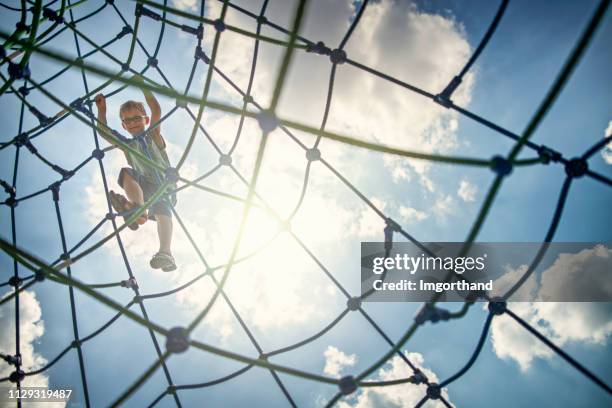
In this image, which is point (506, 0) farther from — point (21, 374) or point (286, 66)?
point (21, 374)

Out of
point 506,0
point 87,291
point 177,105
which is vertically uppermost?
point 177,105

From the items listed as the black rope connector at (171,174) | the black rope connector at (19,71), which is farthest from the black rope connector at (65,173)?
the black rope connector at (19,71)

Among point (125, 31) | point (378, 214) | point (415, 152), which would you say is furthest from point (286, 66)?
point (125, 31)

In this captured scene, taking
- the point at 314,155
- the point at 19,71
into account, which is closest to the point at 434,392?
the point at 314,155

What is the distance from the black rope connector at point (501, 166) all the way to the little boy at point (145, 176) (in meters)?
3.17

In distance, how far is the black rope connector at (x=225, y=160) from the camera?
3.59 metres

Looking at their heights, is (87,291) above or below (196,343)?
above

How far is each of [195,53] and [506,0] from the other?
121 inches

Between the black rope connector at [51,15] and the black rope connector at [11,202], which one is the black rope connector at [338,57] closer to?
the black rope connector at [51,15]

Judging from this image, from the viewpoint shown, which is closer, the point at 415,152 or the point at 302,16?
the point at 302,16

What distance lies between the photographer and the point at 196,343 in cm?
155

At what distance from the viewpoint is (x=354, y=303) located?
283 cm

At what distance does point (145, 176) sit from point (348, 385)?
3256 mm

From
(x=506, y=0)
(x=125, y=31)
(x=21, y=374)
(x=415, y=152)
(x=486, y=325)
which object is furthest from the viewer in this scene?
(x=125, y=31)
